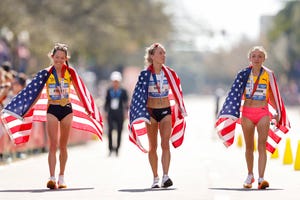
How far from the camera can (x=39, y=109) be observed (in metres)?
16.2

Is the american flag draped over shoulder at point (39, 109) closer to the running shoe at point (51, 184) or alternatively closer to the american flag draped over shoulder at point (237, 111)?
the running shoe at point (51, 184)

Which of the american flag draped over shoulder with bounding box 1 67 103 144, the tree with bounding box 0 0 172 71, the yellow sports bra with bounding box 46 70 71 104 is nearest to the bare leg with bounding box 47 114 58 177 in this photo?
the yellow sports bra with bounding box 46 70 71 104

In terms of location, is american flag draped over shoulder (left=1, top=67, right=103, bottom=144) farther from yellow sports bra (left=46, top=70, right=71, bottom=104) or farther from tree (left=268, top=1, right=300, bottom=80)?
tree (left=268, top=1, right=300, bottom=80)

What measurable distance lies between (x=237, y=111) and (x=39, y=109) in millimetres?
2817

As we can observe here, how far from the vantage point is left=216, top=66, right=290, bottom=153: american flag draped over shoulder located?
1514 cm

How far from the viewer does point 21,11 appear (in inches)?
1658

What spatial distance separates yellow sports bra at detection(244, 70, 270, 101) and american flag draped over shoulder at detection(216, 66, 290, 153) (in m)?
0.05

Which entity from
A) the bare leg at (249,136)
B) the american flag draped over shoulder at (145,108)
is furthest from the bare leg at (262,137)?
the american flag draped over shoulder at (145,108)

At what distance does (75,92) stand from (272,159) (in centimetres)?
749

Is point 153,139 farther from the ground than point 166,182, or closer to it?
farther from the ground

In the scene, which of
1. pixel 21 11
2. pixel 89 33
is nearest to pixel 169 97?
pixel 21 11

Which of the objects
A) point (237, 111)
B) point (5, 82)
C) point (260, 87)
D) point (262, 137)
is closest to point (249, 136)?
point (262, 137)

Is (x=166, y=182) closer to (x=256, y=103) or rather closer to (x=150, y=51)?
(x=256, y=103)

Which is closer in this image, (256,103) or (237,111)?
(256,103)
